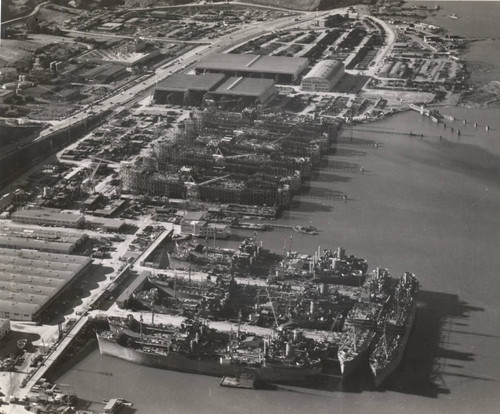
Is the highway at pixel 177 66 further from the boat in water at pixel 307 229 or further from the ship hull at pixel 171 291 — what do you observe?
the ship hull at pixel 171 291

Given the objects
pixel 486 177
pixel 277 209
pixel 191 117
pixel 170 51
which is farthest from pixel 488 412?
pixel 170 51

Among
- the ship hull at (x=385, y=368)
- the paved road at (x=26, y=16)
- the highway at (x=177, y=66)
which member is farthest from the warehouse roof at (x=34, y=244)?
the ship hull at (x=385, y=368)

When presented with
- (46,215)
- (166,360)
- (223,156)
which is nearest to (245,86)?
(223,156)

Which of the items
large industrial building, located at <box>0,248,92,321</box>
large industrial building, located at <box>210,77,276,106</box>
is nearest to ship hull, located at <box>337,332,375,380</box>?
large industrial building, located at <box>0,248,92,321</box>

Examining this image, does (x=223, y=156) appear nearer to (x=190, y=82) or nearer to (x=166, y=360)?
(x=190, y=82)

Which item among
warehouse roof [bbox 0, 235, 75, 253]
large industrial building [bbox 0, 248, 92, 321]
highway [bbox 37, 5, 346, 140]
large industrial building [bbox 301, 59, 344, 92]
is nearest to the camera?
large industrial building [bbox 0, 248, 92, 321]

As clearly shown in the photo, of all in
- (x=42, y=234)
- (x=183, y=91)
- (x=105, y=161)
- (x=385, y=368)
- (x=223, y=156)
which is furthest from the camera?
(x=183, y=91)

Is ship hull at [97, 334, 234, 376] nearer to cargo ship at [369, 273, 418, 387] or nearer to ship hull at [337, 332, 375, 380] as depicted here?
ship hull at [337, 332, 375, 380]
